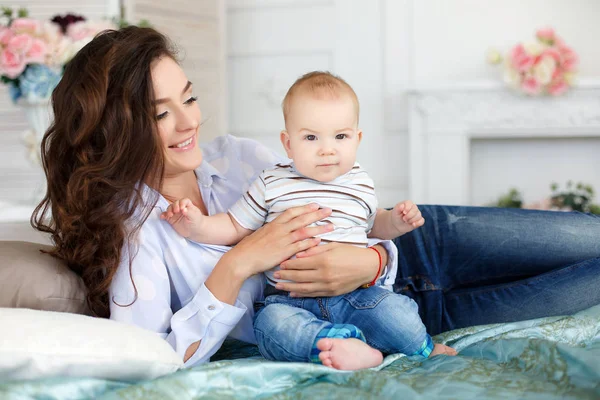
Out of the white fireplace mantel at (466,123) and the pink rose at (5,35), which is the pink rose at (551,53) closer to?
the white fireplace mantel at (466,123)

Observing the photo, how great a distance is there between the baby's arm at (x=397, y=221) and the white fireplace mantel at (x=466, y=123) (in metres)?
2.73

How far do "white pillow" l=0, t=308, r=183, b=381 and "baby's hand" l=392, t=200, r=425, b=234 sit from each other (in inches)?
24.6

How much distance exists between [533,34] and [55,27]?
289 cm

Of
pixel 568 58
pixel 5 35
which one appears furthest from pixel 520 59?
pixel 5 35

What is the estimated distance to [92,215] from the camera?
4.96ft

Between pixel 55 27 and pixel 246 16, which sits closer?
pixel 55 27

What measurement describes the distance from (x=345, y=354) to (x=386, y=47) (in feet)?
11.8

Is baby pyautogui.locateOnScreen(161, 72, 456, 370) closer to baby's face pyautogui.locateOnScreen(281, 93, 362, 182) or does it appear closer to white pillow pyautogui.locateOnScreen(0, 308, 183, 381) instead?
baby's face pyautogui.locateOnScreen(281, 93, 362, 182)

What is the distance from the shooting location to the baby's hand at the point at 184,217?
1.50 m

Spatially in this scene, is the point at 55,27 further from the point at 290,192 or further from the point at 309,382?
the point at 309,382

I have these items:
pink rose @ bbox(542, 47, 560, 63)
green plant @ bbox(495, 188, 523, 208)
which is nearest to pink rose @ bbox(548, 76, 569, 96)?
pink rose @ bbox(542, 47, 560, 63)

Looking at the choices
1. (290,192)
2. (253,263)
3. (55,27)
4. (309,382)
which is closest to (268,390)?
(309,382)

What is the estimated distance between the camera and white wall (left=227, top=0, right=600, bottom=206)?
14.4 ft

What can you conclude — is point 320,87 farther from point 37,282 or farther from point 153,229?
point 37,282
